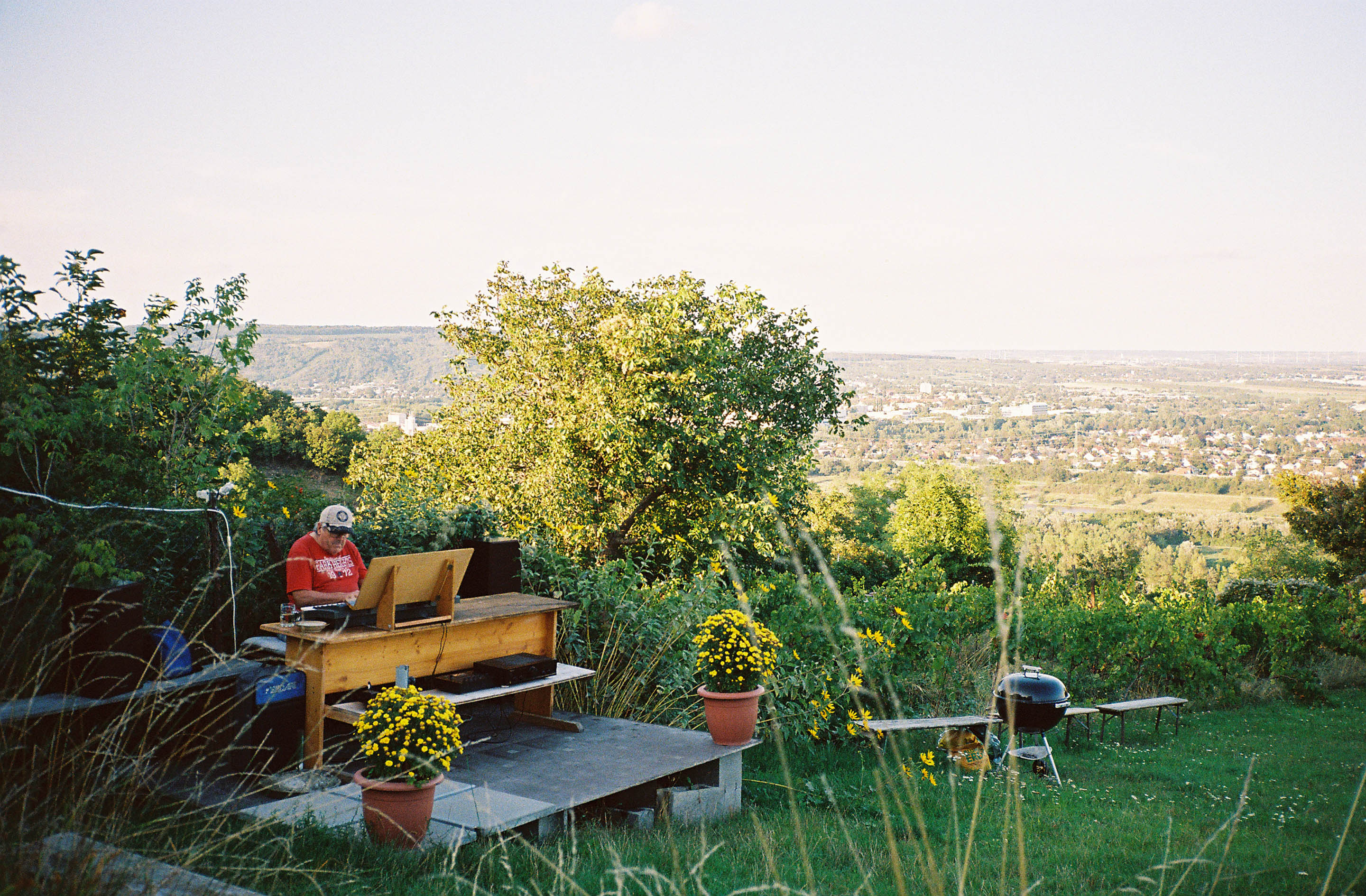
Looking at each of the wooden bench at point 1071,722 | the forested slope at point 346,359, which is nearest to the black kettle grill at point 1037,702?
the wooden bench at point 1071,722

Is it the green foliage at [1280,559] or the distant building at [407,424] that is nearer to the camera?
the distant building at [407,424]

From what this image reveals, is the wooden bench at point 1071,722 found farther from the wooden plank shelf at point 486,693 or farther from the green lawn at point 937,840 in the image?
the wooden plank shelf at point 486,693

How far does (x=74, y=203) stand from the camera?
6551 mm

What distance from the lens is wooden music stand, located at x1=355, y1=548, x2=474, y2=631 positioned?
13.4ft

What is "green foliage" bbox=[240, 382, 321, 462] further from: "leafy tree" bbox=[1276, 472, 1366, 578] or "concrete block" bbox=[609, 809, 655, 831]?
"leafy tree" bbox=[1276, 472, 1366, 578]

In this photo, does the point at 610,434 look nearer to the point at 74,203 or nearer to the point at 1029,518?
the point at 74,203

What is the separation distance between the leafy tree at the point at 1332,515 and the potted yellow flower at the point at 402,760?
58.9ft

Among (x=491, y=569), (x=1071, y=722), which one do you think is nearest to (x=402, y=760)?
(x=491, y=569)

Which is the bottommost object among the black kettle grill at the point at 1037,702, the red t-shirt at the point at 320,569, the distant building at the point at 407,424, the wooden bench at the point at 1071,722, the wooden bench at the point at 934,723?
the wooden bench at the point at 1071,722

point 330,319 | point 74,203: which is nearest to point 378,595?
point 74,203

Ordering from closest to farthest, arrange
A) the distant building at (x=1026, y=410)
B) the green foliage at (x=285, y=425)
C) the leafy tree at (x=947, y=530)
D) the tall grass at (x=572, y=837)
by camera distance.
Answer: the tall grass at (x=572, y=837), the distant building at (x=1026, y=410), the green foliage at (x=285, y=425), the leafy tree at (x=947, y=530)

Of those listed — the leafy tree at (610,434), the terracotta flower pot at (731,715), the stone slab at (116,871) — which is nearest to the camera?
the stone slab at (116,871)

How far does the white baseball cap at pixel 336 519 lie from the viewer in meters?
4.88

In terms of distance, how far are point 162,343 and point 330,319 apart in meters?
32.2
